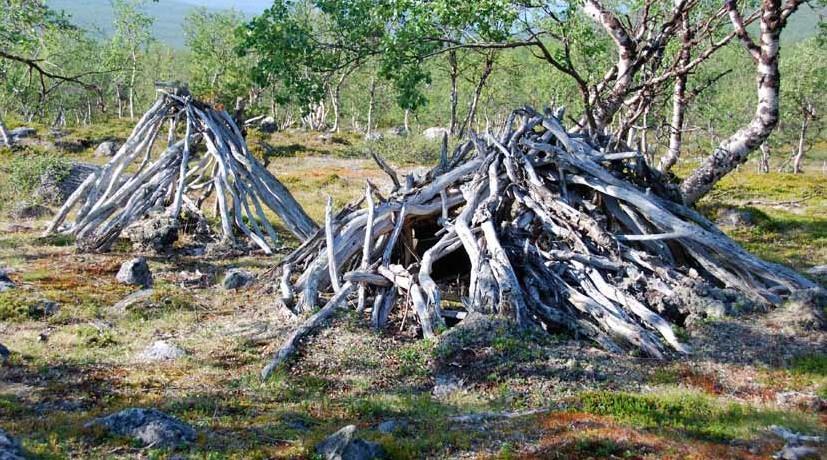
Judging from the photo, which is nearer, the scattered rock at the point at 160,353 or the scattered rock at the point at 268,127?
the scattered rock at the point at 160,353

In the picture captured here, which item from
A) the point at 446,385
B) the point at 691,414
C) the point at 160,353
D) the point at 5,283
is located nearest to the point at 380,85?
the point at 5,283

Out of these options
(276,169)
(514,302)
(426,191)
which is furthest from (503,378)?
(276,169)

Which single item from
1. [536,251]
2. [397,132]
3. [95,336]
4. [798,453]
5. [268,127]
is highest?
[397,132]

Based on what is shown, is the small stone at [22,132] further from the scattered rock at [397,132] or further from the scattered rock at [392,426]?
the scattered rock at [392,426]

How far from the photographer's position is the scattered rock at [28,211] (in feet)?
68.7

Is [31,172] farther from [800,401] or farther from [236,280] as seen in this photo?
[800,401]

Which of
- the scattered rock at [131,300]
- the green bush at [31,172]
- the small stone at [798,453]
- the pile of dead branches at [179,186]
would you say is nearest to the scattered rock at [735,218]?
the pile of dead branches at [179,186]

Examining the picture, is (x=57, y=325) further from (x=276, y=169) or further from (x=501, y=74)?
(x=501, y=74)

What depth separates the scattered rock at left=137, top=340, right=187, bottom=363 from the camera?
952 cm

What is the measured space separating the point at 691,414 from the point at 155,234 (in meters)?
12.3

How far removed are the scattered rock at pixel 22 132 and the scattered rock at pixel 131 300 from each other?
1436 inches

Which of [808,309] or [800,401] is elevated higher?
[808,309]

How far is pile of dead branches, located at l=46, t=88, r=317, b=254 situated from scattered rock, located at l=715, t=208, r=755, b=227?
39.1 feet

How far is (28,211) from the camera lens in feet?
69.8
